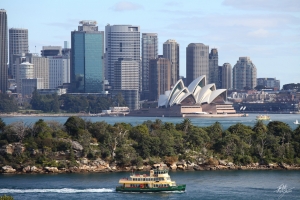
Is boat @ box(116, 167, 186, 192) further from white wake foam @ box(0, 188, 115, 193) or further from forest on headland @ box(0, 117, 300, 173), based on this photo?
forest on headland @ box(0, 117, 300, 173)

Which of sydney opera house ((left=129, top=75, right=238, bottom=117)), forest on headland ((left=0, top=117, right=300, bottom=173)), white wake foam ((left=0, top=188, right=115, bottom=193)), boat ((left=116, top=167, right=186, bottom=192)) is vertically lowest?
white wake foam ((left=0, top=188, right=115, bottom=193))

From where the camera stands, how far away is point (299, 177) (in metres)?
55.5

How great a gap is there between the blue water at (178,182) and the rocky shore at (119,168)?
1.19 metres

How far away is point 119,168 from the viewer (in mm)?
58719

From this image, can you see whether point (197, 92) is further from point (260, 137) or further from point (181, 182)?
point (181, 182)

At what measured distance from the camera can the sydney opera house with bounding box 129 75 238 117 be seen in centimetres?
16562

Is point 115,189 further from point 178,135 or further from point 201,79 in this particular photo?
point 201,79

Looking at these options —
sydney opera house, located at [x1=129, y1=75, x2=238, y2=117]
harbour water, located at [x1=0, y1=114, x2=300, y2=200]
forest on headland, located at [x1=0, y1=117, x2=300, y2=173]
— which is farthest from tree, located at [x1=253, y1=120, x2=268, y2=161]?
sydney opera house, located at [x1=129, y1=75, x2=238, y2=117]

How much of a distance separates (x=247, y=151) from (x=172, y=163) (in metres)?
5.86

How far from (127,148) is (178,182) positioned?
8.66 m

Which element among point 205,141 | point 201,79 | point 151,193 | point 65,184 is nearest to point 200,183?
point 151,193

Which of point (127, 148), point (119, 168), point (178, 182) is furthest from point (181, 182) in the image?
point (127, 148)

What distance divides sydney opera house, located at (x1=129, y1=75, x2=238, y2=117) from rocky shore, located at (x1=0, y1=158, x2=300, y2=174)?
3975 inches

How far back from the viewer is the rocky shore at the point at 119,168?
2250 inches
